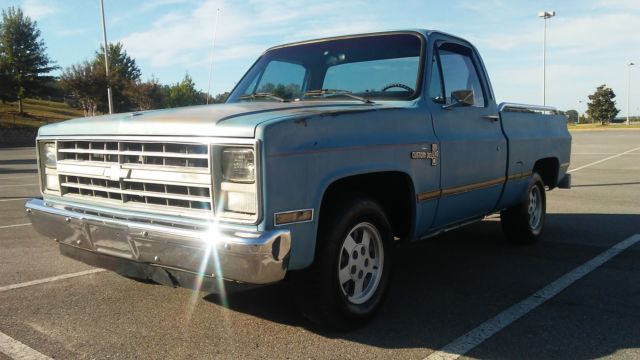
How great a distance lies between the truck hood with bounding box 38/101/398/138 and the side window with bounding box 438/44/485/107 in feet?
3.54

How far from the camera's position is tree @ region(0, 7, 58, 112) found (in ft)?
158

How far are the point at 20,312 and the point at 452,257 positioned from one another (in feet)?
12.7

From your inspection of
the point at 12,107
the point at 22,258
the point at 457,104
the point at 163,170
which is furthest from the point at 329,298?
the point at 12,107

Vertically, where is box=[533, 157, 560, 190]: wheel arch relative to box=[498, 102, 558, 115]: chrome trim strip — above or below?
below

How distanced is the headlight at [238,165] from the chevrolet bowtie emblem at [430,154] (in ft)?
4.57

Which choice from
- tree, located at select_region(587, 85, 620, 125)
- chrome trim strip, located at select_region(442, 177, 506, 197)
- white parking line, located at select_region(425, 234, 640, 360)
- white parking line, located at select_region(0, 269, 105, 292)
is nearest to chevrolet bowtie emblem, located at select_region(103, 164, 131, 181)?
white parking line, located at select_region(0, 269, 105, 292)

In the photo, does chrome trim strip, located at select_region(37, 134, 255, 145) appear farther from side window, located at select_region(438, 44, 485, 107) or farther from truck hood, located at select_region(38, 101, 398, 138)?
side window, located at select_region(438, 44, 485, 107)

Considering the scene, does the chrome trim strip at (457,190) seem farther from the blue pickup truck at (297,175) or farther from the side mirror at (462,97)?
the side mirror at (462,97)

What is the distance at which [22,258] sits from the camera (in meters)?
5.50

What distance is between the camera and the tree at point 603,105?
70125 mm

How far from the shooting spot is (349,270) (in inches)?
145

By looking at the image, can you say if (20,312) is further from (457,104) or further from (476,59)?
(476,59)

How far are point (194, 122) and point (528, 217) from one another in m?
4.24

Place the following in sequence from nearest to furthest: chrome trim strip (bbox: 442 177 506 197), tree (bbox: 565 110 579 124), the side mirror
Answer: chrome trim strip (bbox: 442 177 506 197), the side mirror, tree (bbox: 565 110 579 124)
